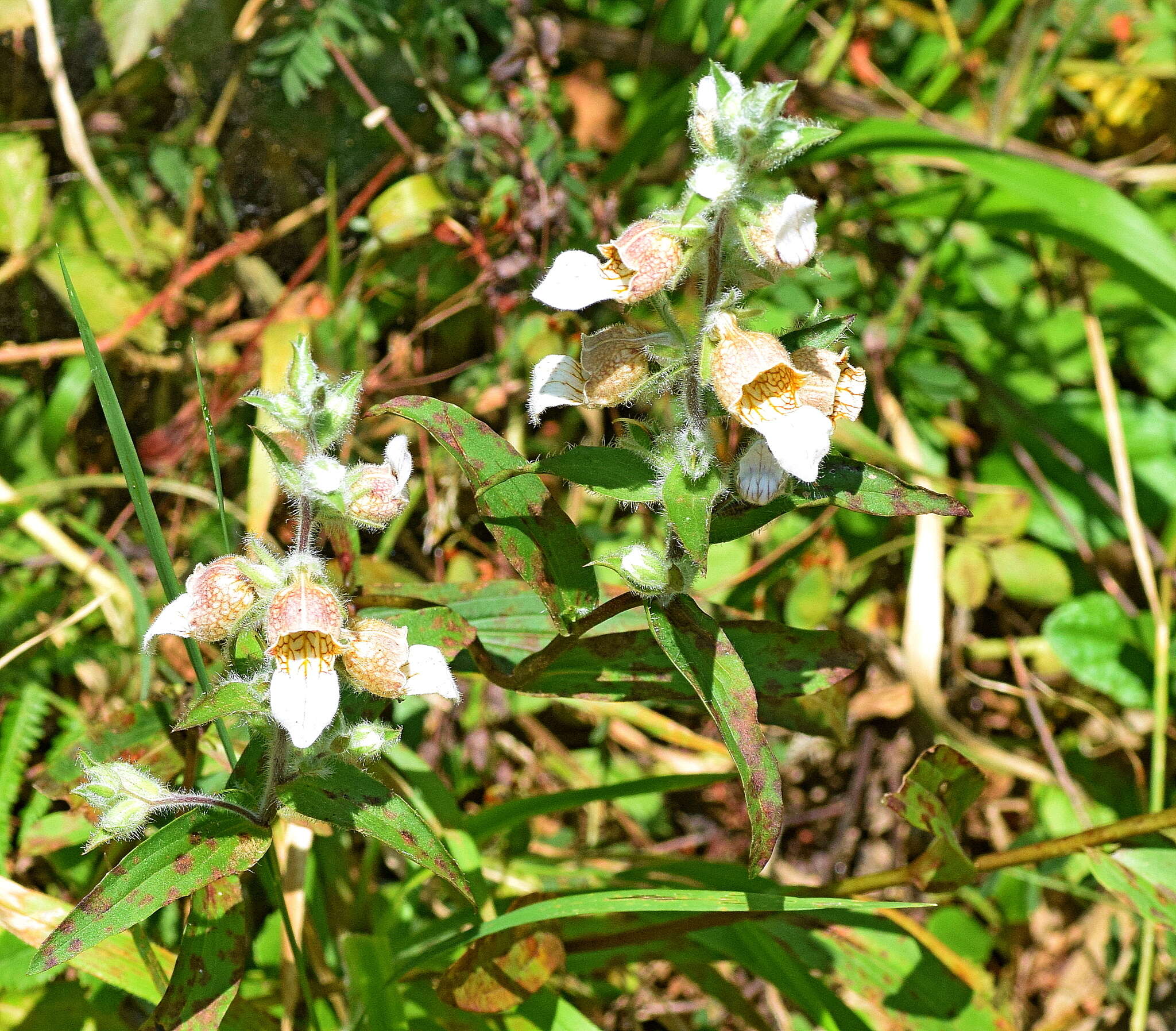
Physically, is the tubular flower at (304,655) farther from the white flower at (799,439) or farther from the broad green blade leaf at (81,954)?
the broad green blade leaf at (81,954)

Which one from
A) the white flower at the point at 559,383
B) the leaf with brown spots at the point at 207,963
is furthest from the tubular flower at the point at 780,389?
the leaf with brown spots at the point at 207,963

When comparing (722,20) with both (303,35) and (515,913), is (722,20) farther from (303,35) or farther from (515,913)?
(515,913)

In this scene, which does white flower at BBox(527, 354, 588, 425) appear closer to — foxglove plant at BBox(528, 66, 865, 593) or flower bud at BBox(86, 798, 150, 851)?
foxglove plant at BBox(528, 66, 865, 593)

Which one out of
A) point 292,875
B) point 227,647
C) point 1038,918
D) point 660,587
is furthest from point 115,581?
point 1038,918

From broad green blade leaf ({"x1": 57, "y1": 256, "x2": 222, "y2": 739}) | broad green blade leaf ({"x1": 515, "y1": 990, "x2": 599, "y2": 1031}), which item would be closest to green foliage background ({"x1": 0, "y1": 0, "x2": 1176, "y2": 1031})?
broad green blade leaf ({"x1": 515, "y1": 990, "x2": 599, "y2": 1031})

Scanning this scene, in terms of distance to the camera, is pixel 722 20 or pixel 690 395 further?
pixel 722 20

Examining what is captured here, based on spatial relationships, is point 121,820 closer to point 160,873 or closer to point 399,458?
point 160,873
